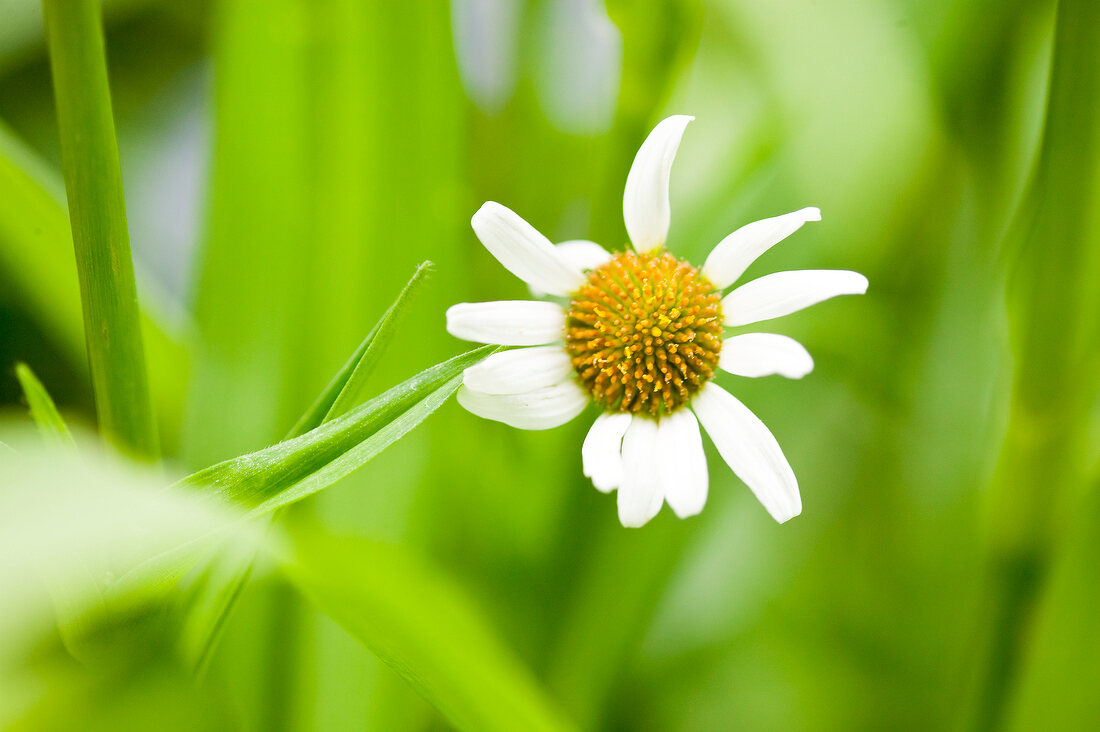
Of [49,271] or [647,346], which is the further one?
[49,271]

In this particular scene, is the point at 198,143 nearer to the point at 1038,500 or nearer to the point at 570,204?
the point at 570,204

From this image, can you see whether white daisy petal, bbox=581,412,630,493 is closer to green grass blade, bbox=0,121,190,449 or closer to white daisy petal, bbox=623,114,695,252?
white daisy petal, bbox=623,114,695,252

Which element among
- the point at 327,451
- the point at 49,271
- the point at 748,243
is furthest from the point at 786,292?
the point at 49,271

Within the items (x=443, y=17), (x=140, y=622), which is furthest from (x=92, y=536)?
(x=443, y=17)

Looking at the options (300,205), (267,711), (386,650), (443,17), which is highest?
(443,17)

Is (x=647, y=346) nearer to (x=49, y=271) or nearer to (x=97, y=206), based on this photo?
(x=97, y=206)

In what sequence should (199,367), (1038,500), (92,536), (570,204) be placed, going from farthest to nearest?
(570,204) < (199,367) < (1038,500) < (92,536)
